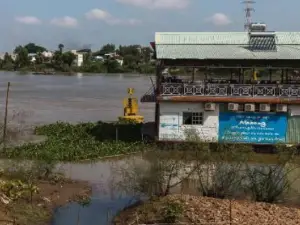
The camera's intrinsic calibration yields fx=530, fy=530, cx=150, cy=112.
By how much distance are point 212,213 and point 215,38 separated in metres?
12.6

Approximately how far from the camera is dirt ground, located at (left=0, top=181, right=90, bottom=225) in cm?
1348

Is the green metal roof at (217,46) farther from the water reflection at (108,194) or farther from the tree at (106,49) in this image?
the tree at (106,49)

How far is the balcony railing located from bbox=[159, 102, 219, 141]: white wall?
21.8 inches

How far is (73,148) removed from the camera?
75.9 feet

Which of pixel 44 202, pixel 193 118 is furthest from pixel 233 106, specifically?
pixel 44 202

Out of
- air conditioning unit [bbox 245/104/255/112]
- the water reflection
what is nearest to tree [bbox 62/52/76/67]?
air conditioning unit [bbox 245/104/255/112]

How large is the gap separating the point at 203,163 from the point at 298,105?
9.69 meters

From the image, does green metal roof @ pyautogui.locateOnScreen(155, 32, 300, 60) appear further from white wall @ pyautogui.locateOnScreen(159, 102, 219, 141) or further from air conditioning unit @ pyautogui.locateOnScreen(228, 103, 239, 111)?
white wall @ pyautogui.locateOnScreen(159, 102, 219, 141)

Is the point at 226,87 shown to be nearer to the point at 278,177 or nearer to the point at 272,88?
the point at 272,88

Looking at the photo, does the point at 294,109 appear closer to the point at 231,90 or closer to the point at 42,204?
the point at 231,90

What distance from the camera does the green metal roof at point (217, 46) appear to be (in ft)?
75.5

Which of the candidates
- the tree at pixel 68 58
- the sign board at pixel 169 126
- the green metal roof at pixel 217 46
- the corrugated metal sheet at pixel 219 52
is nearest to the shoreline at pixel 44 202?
the sign board at pixel 169 126

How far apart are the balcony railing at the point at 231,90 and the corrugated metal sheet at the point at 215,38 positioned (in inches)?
85.7

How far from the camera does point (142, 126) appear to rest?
28062 mm
